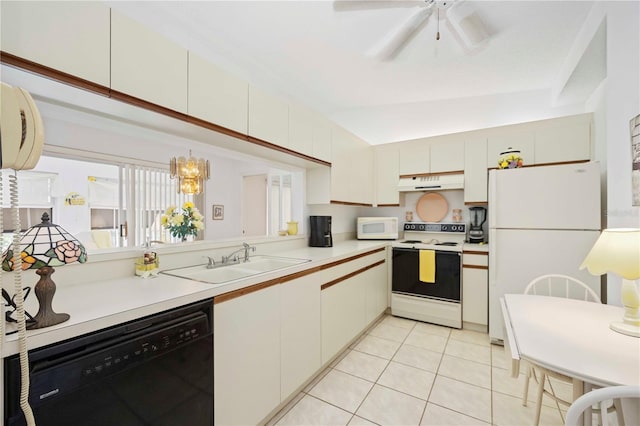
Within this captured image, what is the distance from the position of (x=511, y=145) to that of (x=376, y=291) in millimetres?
2184

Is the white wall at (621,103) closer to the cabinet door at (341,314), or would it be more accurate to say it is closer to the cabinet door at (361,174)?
the cabinet door at (341,314)

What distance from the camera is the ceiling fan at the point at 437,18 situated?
164 centimetres

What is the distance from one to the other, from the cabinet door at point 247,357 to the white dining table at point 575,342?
3.94ft

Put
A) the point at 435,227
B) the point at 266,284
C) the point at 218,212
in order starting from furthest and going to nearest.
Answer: the point at 435,227 < the point at 218,212 < the point at 266,284

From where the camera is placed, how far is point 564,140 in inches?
107

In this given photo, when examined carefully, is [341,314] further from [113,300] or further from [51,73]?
[51,73]

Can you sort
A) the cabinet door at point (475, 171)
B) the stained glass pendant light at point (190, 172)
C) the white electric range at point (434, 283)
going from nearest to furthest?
the stained glass pendant light at point (190, 172), the white electric range at point (434, 283), the cabinet door at point (475, 171)

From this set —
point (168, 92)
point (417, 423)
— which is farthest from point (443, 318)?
point (168, 92)

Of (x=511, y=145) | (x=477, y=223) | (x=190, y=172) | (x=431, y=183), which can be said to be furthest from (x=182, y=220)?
(x=511, y=145)

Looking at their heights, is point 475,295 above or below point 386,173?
below

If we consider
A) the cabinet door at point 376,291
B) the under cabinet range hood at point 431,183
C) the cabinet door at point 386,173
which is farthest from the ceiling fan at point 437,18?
the cabinet door at point 376,291

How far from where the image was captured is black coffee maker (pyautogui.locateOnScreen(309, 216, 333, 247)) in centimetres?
287

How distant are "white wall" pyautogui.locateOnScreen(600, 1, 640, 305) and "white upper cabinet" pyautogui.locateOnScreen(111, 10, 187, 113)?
2.44 m

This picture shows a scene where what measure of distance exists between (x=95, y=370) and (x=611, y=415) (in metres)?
2.25
